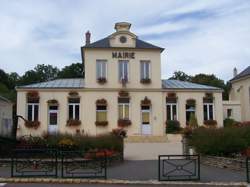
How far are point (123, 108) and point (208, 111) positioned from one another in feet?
24.1

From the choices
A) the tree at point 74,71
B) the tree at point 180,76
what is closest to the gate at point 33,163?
the tree at point 74,71

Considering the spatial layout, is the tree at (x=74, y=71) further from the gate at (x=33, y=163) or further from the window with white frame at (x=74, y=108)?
the gate at (x=33, y=163)

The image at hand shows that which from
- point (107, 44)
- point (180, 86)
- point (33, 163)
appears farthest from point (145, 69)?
point (33, 163)

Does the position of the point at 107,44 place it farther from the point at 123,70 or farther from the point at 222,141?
the point at 222,141

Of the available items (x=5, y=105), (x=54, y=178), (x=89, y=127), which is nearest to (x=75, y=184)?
(x=54, y=178)

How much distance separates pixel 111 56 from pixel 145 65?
301 cm

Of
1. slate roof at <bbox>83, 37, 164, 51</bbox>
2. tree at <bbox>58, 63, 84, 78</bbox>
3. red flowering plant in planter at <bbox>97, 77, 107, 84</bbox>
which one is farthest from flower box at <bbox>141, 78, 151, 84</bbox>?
tree at <bbox>58, 63, 84, 78</bbox>

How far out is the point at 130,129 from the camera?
35.7m

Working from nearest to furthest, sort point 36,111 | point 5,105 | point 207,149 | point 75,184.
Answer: point 75,184 → point 207,149 → point 5,105 → point 36,111

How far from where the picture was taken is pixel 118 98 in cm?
3606

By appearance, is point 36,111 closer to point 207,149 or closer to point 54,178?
point 207,149

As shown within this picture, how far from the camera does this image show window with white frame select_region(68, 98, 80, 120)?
35531mm

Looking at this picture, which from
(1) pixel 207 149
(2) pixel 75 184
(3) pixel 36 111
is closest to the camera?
(2) pixel 75 184

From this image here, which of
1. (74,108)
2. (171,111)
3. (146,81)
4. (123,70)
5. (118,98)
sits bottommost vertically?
(171,111)
